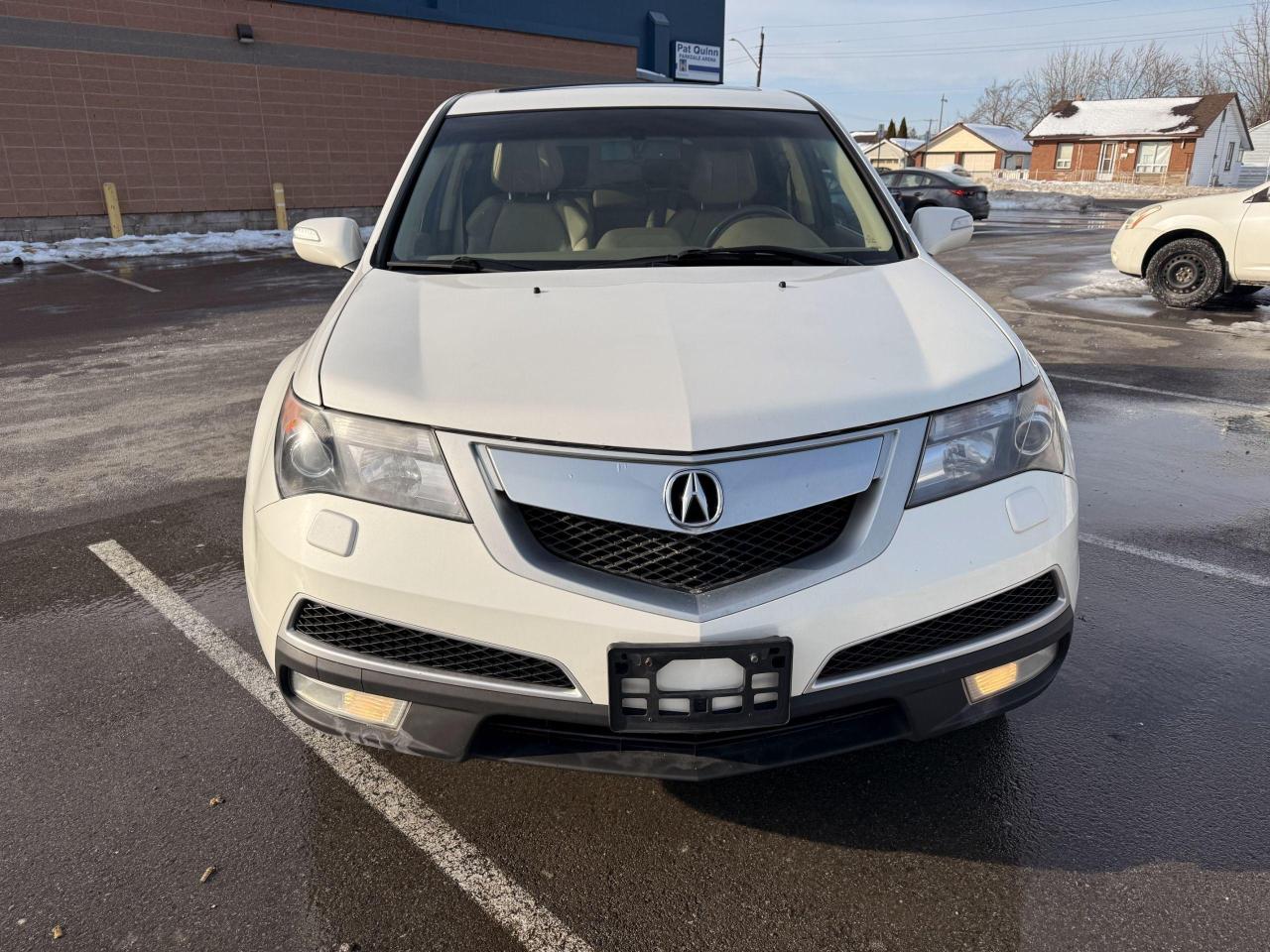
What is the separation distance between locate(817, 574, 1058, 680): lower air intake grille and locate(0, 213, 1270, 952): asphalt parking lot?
1.90ft

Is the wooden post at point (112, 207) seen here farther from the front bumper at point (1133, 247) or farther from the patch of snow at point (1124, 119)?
the patch of snow at point (1124, 119)

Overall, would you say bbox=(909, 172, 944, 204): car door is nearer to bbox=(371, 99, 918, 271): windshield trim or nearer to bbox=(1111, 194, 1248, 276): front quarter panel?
bbox=(1111, 194, 1248, 276): front quarter panel

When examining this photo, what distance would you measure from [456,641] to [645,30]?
102 feet

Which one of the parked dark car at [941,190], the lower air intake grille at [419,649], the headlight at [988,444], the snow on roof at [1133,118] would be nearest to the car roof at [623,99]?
the headlight at [988,444]

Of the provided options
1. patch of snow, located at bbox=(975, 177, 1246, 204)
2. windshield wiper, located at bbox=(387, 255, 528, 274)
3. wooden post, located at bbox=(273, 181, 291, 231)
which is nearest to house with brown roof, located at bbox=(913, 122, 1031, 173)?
patch of snow, located at bbox=(975, 177, 1246, 204)

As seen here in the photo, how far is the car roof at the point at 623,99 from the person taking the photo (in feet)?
11.6

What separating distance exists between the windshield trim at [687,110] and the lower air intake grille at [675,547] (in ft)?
4.11

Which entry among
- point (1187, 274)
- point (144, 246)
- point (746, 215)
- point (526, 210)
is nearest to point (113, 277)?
point (144, 246)

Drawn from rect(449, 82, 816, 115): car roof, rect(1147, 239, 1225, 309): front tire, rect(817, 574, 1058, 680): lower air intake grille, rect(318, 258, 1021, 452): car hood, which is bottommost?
rect(1147, 239, 1225, 309): front tire

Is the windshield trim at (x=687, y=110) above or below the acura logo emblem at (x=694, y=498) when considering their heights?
above

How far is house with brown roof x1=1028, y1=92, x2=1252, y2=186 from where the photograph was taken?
179ft

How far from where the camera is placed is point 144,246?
1700cm

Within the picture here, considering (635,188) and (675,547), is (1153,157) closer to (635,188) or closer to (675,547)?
(635,188)

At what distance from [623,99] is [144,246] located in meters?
16.5
